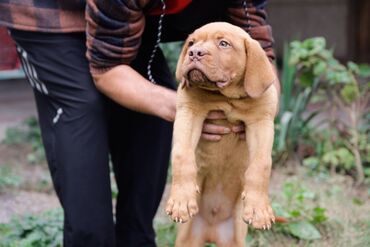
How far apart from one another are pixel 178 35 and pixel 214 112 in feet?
2.21

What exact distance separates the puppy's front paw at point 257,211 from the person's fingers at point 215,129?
0.81ft

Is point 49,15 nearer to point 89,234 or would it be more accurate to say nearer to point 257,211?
point 89,234

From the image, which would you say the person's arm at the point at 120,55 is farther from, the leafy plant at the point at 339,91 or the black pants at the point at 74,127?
the leafy plant at the point at 339,91

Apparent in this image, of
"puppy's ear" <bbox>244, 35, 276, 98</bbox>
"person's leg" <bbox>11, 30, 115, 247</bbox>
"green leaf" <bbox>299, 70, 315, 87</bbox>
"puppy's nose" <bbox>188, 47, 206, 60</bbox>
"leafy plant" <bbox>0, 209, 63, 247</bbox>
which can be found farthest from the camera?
"green leaf" <bbox>299, 70, 315, 87</bbox>

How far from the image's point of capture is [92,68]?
114 inches

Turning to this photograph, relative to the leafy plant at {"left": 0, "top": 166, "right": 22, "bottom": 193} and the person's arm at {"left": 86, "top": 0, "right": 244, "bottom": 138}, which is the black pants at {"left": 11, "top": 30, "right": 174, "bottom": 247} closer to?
the person's arm at {"left": 86, "top": 0, "right": 244, "bottom": 138}

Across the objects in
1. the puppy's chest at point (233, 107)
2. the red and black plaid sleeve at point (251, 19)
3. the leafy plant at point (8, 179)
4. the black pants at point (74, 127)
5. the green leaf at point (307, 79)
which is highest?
the red and black plaid sleeve at point (251, 19)

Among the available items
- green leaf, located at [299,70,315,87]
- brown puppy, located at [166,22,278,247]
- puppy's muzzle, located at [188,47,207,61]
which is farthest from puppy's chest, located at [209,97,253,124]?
green leaf, located at [299,70,315,87]

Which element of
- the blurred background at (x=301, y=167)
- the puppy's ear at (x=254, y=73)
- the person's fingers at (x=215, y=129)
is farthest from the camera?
the blurred background at (x=301, y=167)

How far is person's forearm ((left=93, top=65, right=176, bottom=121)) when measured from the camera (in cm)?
280

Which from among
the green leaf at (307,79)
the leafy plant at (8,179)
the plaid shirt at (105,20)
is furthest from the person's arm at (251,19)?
the leafy plant at (8,179)

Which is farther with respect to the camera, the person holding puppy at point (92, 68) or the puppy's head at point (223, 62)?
the person holding puppy at point (92, 68)

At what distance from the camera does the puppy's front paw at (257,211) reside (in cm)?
237

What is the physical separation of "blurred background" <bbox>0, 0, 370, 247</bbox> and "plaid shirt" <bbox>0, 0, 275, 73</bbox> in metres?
0.54
